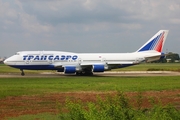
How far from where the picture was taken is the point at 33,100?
18188mm

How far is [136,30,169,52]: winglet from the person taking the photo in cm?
4934

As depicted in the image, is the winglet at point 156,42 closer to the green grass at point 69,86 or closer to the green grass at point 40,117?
the green grass at point 69,86

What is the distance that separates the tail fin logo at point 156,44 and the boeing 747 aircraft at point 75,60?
24.4 inches

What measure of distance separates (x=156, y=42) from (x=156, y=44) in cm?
32

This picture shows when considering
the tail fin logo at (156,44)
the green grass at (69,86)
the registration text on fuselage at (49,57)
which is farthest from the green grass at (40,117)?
the tail fin logo at (156,44)

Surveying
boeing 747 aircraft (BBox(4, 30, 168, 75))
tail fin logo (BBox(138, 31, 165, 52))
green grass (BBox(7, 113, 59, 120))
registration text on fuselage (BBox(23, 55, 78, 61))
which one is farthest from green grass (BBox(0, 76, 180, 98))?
tail fin logo (BBox(138, 31, 165, 52))

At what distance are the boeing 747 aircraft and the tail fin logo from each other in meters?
0.62

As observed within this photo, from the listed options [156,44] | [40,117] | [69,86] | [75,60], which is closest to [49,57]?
[75,60]

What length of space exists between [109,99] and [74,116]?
5.79 feet

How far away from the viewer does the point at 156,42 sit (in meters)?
49.4

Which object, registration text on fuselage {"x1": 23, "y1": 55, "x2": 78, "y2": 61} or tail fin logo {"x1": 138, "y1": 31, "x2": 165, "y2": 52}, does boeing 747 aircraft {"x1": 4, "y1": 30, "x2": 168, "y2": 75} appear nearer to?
registration text on fuselage {"x1": 23, "y1": 55, "x2": 78, "y2": 61}

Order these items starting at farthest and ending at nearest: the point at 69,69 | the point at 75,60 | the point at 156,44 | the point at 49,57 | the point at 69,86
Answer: the point at 156,44
the point at 75,60
the point at 49,57
the point at 69,69
the point at 69,86

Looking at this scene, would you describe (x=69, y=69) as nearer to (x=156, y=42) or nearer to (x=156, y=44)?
(x=156, y=44)

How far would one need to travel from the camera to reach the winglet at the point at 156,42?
49.3 metres
